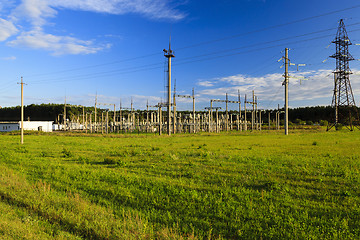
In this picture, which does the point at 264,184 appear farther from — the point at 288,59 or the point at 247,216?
the point at 288,59

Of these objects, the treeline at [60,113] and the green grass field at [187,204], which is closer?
the green grass field at [187,204]

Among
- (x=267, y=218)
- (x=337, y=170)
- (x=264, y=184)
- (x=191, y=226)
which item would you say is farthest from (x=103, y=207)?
(x=337, y=170)

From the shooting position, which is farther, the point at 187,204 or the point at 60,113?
the point at 60,113

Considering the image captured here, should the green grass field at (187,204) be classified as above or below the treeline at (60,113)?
below

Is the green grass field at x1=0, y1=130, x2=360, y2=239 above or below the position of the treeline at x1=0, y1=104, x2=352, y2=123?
below

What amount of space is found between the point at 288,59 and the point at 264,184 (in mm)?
Answer: 41599

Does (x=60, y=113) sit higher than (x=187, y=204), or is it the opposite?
(x=60, y=113)

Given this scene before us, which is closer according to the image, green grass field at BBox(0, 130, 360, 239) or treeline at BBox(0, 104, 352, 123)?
green grass field at BBox(0, 130, 360, 239)

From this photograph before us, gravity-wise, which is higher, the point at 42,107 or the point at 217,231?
the point at 42,107

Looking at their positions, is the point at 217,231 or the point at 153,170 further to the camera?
the point at 153,170

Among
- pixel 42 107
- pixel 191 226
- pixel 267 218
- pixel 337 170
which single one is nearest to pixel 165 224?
pixel 191 226

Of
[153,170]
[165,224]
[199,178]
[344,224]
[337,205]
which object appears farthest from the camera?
[153,170]

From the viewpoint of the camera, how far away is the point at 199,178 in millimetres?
10578

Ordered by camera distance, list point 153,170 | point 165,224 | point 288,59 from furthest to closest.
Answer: point 288,59 → point 153,170 → point 165,224
